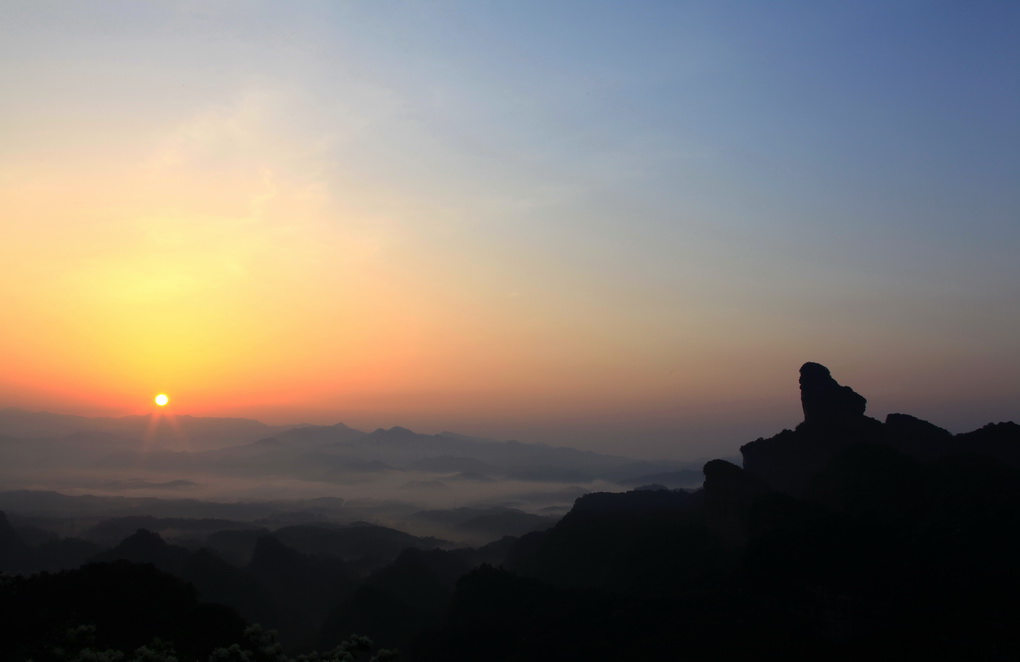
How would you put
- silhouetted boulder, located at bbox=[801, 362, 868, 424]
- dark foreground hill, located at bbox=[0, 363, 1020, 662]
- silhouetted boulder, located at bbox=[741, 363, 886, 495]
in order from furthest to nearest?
silhouetted boulder, located at bbox=[801, 362, 868, 424] → silhouetted boulder, located at bbox=[741, 363, 886, 495] → dark foreground hill, located at bbox=[0, 363, 1020, 662]

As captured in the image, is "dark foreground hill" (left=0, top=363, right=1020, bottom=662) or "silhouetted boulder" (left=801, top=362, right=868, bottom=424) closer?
"dark foreground hill" (left=0, top=363, right=1020, bottom=662)

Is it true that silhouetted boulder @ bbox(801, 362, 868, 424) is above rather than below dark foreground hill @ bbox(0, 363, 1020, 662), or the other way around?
above

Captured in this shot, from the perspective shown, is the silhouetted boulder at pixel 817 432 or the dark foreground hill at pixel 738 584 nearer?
the dark foreground hill at pixel 738 584

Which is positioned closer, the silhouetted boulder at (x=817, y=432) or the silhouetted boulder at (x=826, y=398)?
the silhouetted boulder at (x=817, y=432)

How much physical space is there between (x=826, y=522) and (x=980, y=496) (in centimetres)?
1918

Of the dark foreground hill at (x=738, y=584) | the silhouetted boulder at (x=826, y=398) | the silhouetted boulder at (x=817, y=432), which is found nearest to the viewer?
the dark foreground hill at (x=738, y=584)

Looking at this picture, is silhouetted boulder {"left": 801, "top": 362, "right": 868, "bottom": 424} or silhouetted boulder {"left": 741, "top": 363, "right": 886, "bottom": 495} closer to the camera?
silhouetted boulder {"left": 741, "top": 363, "right": 886, "bottom": 495}

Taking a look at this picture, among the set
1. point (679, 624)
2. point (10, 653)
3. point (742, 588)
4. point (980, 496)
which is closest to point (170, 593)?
point (10, 653)

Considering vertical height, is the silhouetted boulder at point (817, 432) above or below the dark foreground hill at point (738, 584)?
above

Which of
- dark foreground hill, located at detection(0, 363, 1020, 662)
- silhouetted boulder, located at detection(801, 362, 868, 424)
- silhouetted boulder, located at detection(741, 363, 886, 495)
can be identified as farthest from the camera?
silhouetted boulder, located at detection(801, 362, 868, 424)

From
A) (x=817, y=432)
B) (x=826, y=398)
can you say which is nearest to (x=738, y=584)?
(x=817, y=432)

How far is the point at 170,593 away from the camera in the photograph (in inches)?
2354

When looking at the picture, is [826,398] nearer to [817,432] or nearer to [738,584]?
[817,432]

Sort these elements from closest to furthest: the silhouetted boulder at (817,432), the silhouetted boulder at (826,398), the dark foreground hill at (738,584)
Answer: the dark foreground hill at (738,584), the silhouetted boulder at (817,432), the silhouetted boulder at (826,398)
